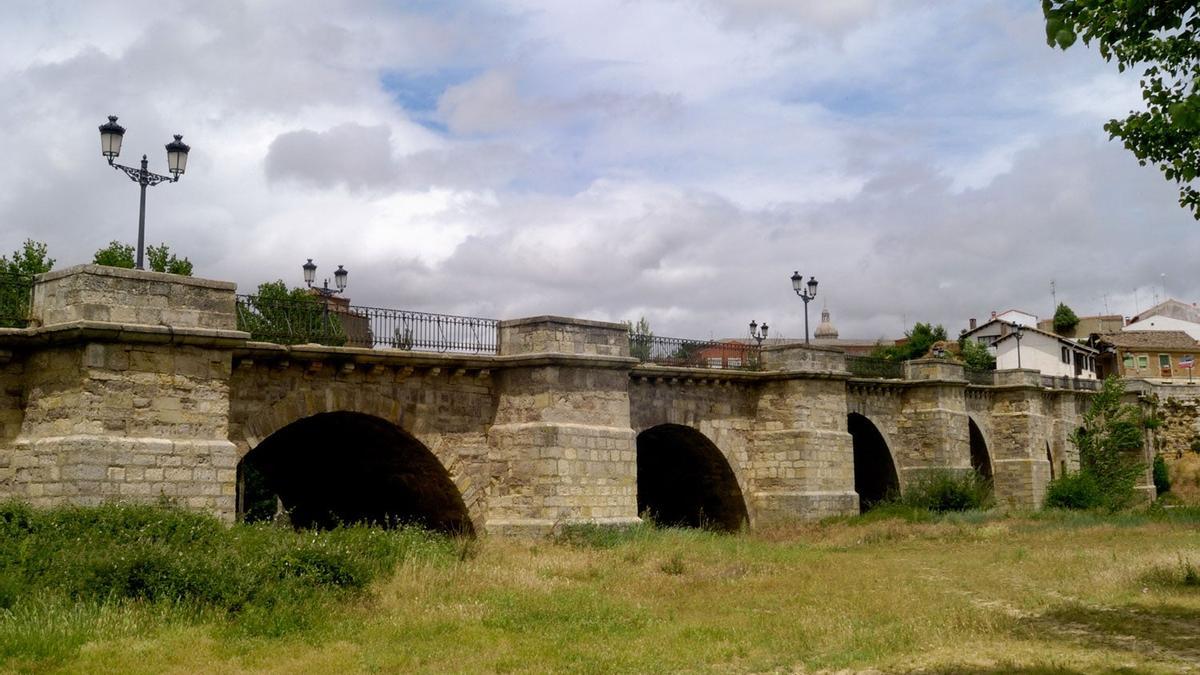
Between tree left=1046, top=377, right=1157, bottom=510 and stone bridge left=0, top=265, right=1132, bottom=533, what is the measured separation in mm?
4850

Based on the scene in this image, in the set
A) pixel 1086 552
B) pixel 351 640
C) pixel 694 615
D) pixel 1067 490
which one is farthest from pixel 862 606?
pixel 1067 490

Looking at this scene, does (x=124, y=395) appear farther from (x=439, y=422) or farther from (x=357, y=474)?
(x=357, y=474)

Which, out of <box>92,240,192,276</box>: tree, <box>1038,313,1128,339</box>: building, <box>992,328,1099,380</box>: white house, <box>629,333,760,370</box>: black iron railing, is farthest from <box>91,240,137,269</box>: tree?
<box>1038,313,1128,339</box>: building

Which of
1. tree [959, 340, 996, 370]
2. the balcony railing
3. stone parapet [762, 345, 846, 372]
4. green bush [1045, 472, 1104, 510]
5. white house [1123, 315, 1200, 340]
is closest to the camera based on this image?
stone parapet [762, 345, 846, 372]

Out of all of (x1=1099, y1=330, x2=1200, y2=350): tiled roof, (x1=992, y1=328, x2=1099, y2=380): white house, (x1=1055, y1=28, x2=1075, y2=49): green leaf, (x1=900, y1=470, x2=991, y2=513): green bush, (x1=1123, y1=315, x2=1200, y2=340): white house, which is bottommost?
(x1=900, y1=470, x2=991, y2=513): green bush

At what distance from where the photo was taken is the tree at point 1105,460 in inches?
1299

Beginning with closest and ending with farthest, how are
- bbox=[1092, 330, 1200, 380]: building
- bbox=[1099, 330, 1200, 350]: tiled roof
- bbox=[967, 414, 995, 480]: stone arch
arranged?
bbox=[967, 414, 995, 480]: stone arch → bbox=[1092, 330, 1200, 380]: building → bbox=[1099, 330, 1200, 350]: tiled roof

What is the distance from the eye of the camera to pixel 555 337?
60.1 ft

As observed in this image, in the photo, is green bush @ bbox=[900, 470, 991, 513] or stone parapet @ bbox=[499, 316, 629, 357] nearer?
stone parapet @ bbox=[499, 316, 629, 357]

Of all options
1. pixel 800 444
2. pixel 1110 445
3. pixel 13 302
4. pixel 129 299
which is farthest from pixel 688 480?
pixel 1110 445

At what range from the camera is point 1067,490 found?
108ft

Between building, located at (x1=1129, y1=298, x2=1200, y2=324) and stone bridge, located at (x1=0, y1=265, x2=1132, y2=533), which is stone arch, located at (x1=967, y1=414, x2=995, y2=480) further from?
building, located at (x1=1129, y1=298, x2=1200, y2=324)

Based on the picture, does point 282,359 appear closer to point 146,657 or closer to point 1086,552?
point 146,657

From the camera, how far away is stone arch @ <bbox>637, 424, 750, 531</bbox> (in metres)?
24.2
